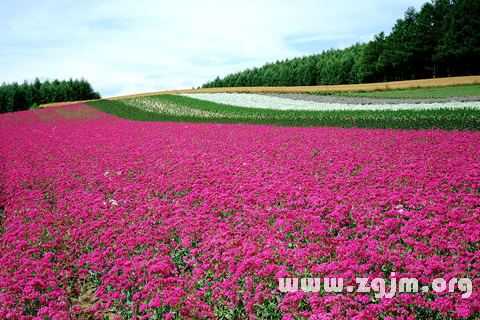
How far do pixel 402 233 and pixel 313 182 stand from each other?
9.13ft

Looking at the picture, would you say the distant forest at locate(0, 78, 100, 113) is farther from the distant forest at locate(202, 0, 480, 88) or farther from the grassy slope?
the distant forest at locate(202, 0, 480, 88)

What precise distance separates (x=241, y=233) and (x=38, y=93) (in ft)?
243

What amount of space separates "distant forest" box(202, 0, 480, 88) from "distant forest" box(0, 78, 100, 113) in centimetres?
5277

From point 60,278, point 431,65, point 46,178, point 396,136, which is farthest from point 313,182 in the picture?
point 431,65

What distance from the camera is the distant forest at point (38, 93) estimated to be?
62.3 m

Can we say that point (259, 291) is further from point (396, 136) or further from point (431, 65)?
point (431, 65)

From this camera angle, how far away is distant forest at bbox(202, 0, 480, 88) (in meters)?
51.0

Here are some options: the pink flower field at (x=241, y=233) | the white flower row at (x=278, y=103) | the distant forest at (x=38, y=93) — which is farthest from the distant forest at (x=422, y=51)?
the distant forest at (x=38, y=93)

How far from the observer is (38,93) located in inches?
2566

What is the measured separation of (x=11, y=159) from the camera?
12836 mm

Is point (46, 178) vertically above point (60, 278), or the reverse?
point (46, 178)

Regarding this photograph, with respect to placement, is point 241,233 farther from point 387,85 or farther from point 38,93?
point 38,93

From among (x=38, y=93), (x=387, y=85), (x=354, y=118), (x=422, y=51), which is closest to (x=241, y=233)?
(x=354, y=118)

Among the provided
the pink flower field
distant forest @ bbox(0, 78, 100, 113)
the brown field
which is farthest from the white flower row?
distant forest @ bbox(0, 78, 100, 113)
